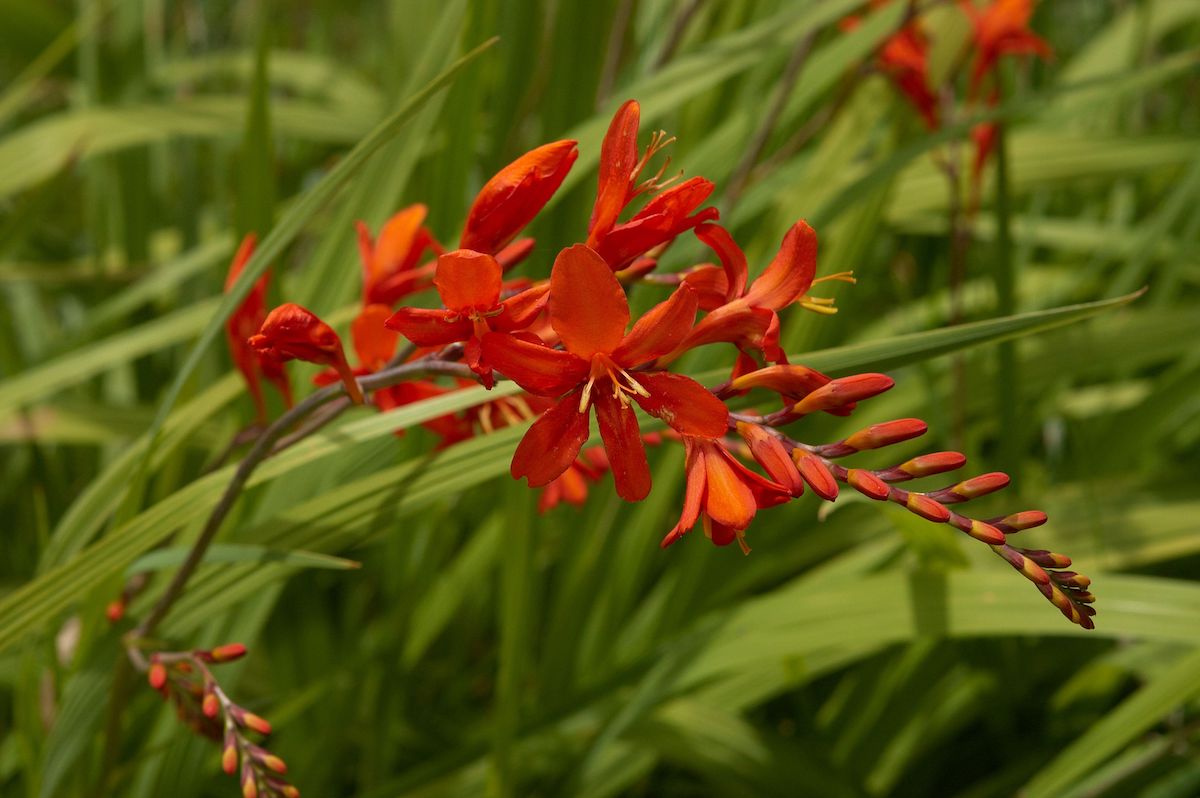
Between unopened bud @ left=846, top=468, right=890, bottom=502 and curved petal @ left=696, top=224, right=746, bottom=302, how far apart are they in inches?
6.1

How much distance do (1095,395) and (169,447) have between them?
5.14 ft

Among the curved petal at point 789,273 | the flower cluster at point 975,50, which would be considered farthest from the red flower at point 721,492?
the flower cluster at point 975,50

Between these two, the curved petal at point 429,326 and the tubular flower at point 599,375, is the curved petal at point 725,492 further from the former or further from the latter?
the curved petal at point 429,326

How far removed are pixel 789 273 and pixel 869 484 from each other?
0.15 m

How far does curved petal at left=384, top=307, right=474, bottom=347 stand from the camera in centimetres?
66

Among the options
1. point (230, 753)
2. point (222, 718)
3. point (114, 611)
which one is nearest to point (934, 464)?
point (230, 753)

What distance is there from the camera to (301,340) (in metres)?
0.73

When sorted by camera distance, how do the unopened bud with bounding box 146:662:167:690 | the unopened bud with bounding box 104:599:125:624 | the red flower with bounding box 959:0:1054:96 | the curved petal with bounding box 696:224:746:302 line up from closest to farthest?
1. the curved petal with bounding box 696:224:746:302
2. the unopened bud with bounding box 146:662:167:690
3. the unopened bud with bounding box 104:599:125:624
4. the red flower with bounding box 959:0:1054:96

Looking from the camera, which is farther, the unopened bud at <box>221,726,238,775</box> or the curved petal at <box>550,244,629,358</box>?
the unopened bud at <box>221,726,238,775</box>

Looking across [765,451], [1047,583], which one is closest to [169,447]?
[765,451]

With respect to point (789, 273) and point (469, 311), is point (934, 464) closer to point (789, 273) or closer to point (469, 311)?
point (789, 273)

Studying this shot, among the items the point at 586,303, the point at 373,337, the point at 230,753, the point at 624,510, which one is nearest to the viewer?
the point at 586,303

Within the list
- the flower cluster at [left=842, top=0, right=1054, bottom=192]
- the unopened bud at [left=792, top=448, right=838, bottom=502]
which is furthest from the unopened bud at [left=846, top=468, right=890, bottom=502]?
the flower cluster at [left=842, top=0, right=1054, bottom=192]

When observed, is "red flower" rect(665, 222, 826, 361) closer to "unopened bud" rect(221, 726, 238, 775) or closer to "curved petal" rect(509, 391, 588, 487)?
"curved petal" rect(509, 391, 588, 487)
